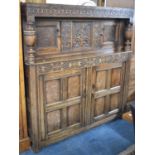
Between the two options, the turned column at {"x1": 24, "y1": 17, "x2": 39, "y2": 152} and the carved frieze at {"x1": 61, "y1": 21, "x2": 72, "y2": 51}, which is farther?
the carved frieze at {"x1": 61, "y1": 21, "x2": 72, "y2": 51}

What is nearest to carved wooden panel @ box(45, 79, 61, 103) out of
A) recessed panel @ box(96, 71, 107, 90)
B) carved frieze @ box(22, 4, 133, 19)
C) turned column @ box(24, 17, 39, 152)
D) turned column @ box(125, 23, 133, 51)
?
turned column @ box(24, 17, 39, 152)

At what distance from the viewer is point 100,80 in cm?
227

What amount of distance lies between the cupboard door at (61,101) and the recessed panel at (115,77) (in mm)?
462

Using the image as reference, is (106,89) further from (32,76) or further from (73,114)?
(32,76)

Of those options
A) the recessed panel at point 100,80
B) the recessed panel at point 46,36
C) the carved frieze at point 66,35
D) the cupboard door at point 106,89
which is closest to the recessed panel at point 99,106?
the cupboard door at point 106,89

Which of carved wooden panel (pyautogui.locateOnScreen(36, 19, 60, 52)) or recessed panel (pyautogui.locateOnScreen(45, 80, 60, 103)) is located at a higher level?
carved wooden panel (pyautogui.locateOnScreen(36, 19, 60, 52))

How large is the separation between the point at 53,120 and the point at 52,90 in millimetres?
339

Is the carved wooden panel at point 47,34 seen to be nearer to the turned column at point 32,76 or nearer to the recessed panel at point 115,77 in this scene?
the turned column at point 32,76

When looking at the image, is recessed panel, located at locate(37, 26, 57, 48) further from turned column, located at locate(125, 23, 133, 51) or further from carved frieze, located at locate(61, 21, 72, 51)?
turned column, located at locate(125, 23, 133, 51)

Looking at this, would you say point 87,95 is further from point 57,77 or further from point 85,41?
point 85,41

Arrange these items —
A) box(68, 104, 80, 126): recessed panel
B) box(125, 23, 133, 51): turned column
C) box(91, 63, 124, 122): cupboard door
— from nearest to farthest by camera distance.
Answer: box(68, 104, 80, 126): recessed panel → box(91, 63, 124, 122): cupboard door → box(125, 23, 133, 51): turned column

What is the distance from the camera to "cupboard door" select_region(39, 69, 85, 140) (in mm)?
1896
